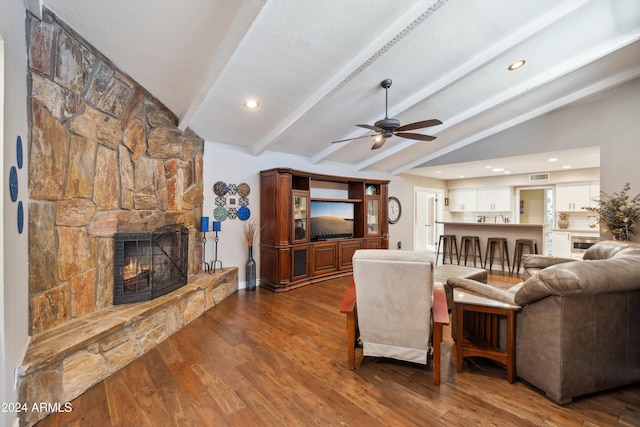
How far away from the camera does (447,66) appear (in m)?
3.43

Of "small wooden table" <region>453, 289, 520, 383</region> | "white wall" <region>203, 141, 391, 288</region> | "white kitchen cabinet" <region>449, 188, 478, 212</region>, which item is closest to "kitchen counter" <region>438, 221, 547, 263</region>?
"white kitchen cabinet" <region>449, 188, 478, 212</region>

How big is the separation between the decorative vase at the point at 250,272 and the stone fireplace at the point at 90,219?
1.11 m

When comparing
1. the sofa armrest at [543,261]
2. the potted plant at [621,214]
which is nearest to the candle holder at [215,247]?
the sofa armrest at [543,261]

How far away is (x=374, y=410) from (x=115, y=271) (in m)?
2.68

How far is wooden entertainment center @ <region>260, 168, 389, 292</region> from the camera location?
15.2 feet

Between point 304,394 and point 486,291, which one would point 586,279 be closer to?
point 486,291

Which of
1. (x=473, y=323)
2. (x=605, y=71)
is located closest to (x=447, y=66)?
(x=605, y=71)

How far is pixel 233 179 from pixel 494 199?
7.36 metres

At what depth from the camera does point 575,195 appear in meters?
6.66

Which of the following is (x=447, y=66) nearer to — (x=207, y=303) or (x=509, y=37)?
(x=509, y=37)

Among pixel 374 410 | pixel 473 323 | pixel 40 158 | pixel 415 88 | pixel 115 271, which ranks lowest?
pixel 374 410

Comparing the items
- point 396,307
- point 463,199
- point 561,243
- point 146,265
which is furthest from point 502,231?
point 146,265

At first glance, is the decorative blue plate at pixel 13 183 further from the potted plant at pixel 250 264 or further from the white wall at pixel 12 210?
the potted plant at pixel 250 264

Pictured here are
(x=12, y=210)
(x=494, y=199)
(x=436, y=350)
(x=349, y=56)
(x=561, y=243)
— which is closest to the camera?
(x=12, y=210)
